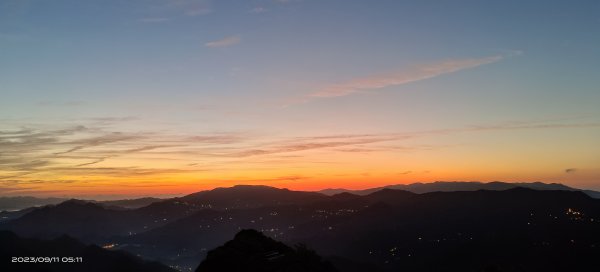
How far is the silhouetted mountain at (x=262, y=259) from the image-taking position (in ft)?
114

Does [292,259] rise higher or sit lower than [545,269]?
higher

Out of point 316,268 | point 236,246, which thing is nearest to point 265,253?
point 236,246

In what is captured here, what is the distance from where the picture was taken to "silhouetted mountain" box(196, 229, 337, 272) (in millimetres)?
34694

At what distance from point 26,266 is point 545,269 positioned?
255 metres

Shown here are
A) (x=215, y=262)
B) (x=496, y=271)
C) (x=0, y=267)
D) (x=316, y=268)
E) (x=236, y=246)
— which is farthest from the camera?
(x=0, y=267)

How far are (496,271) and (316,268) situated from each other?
34.9m

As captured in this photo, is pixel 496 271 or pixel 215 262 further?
pixel 496 271

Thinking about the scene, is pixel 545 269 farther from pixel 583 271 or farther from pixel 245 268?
pixel 245 268

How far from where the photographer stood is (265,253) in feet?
131

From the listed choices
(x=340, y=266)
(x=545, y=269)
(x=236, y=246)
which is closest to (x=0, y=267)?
(x=340, y=266)

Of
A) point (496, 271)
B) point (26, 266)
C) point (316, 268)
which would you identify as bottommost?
point (26, 266)

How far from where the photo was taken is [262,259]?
3722 centimetres

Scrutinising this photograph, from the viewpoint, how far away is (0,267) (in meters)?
188

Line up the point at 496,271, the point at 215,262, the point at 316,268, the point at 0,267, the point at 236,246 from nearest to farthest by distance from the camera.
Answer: the point at 316,268, the point at 215,262, the point at 236,246, the point at 496,271, the point at 0,267
